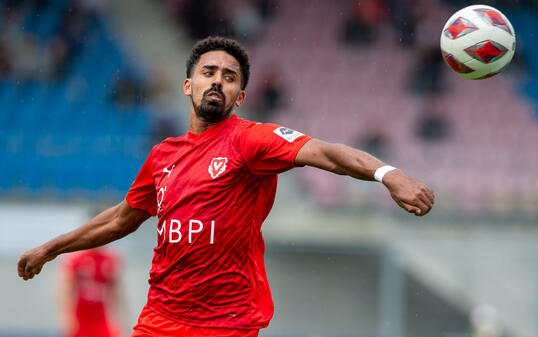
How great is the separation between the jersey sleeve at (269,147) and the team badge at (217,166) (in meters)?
0.13

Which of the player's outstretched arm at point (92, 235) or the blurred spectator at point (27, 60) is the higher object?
the blurred spectator at point (27, 60)

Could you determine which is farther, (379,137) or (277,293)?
(379,137)

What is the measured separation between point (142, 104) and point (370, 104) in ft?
15.2

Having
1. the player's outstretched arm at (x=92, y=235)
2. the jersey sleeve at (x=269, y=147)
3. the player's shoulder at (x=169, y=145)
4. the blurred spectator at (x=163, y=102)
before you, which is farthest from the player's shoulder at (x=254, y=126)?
the blurred spectator at (x=163, y=102)

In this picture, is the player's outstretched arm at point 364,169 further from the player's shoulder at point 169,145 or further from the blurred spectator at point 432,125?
the blurred spectator at point 432,125

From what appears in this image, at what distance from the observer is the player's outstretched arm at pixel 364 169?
3.70m

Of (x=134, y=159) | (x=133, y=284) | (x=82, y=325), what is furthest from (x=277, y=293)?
(x=82, y=325)

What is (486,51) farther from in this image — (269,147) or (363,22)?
(363,22)

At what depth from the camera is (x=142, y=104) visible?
16.8 m

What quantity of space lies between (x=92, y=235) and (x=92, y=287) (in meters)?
4.74

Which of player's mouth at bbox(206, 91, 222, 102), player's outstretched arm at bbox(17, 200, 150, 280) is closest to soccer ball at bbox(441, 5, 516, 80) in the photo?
player's mouth at bbox(206, 91, 222, 102)

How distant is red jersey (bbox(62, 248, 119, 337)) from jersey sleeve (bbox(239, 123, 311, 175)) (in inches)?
218

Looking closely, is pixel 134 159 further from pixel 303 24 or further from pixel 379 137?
pixel 303 24

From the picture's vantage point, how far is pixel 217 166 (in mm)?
4578
